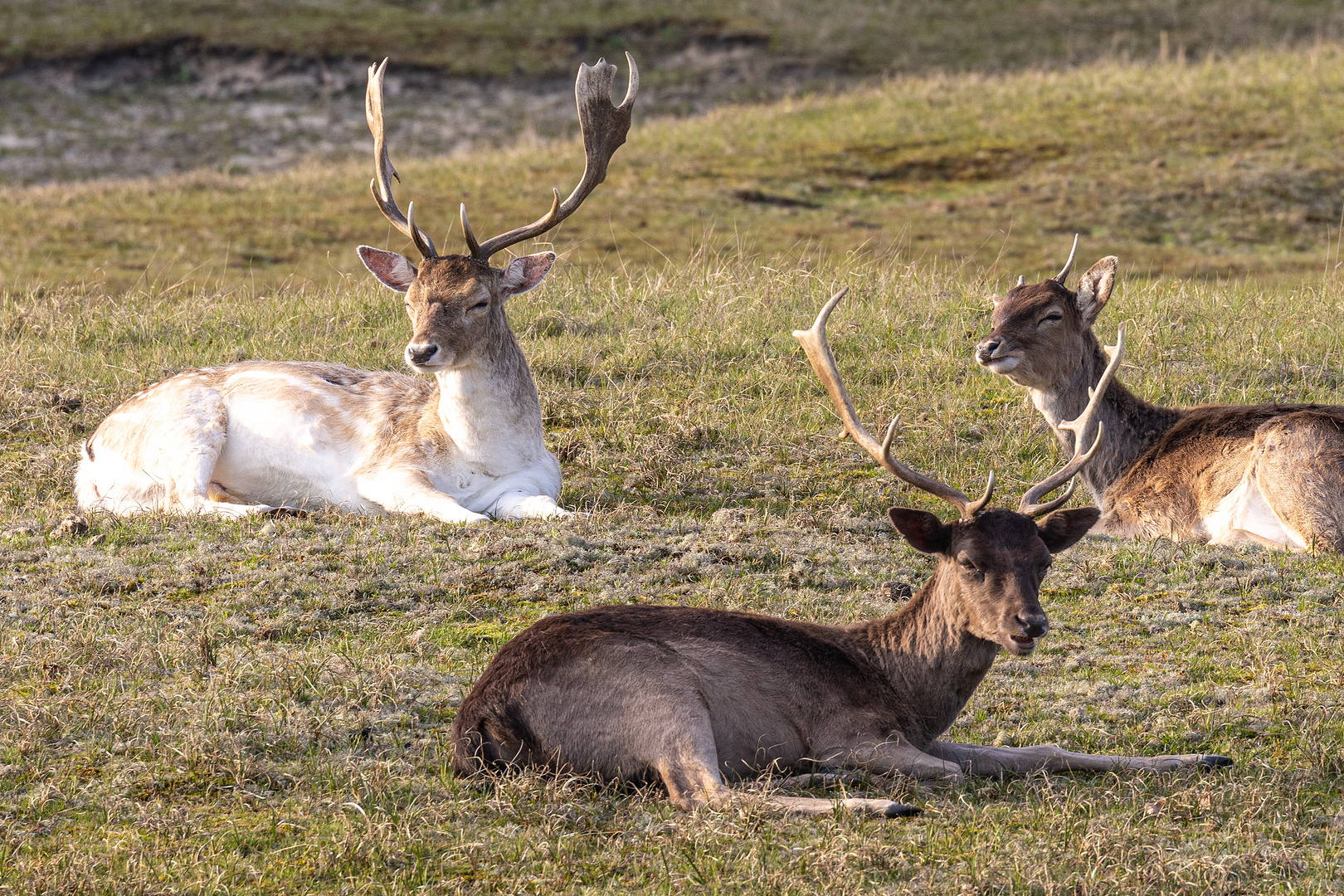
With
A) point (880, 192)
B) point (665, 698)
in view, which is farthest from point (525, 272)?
point (880, 192)

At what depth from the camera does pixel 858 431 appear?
264 inches

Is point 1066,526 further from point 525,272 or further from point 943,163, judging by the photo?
point 943,163

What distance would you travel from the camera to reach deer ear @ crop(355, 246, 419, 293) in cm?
990

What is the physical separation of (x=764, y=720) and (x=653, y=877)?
1.11 metres

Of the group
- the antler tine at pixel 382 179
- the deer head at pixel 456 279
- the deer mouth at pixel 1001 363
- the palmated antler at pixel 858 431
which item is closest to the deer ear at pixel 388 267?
the deer head at pixel 456 279

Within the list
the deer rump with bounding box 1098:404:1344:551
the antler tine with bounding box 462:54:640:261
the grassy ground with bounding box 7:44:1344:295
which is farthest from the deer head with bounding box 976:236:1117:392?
the grassy ground with bounding box 7:44:1344:295

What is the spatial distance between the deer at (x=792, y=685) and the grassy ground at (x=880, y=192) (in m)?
11.3

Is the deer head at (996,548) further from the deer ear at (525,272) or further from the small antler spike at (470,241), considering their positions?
the deer ear at (525,272)

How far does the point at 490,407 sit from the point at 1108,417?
157 inches

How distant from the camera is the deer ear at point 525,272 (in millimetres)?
9812

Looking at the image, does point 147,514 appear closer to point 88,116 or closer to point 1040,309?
point 1040,309

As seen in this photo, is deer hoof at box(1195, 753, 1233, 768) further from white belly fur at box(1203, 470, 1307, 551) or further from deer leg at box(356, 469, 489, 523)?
deer leg at box(356, 469, 489, 523)

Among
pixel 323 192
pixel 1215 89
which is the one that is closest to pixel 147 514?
pixel 323 192

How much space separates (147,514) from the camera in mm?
9312
